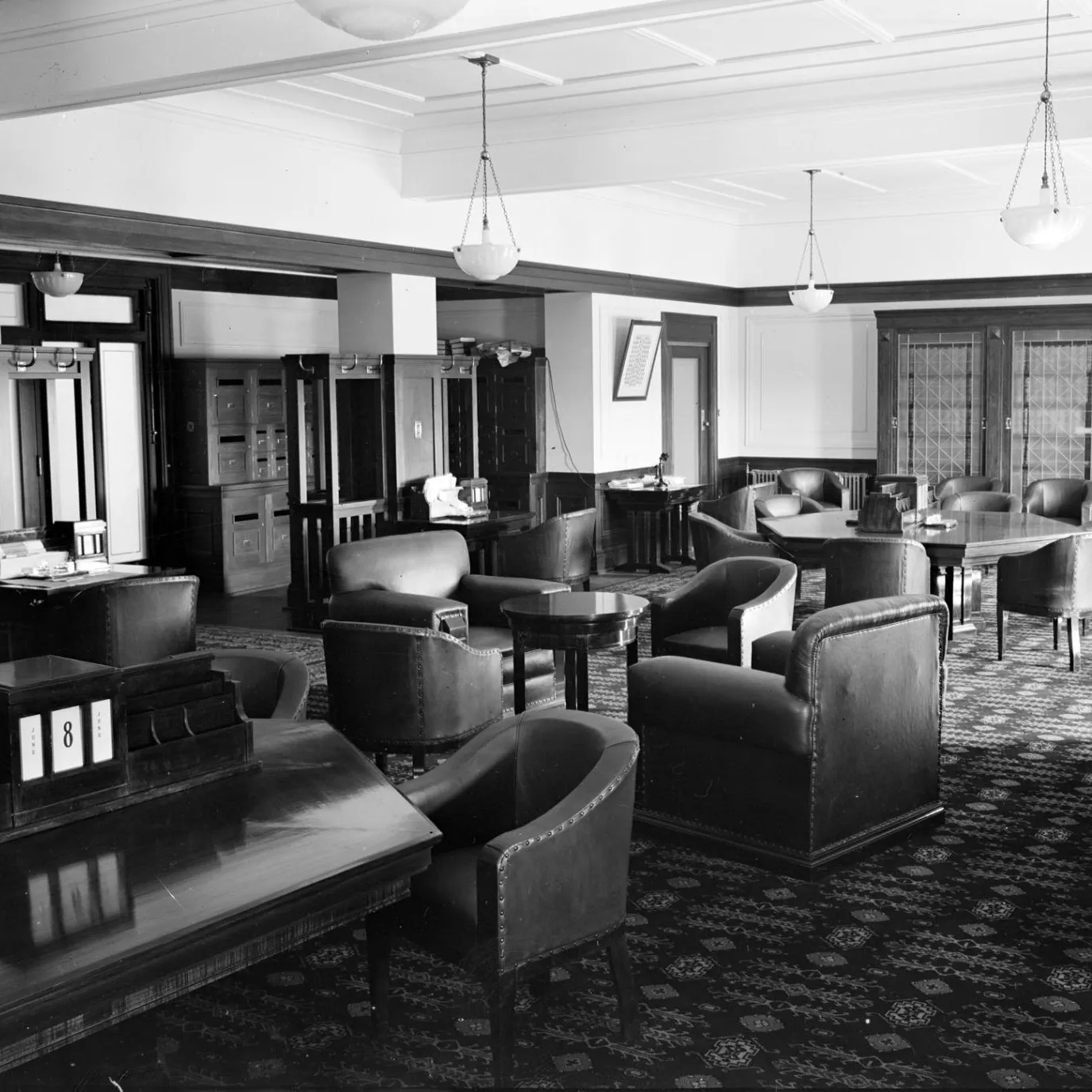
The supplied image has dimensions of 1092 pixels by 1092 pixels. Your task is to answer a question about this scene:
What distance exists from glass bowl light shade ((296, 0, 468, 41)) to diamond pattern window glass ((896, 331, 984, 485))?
10712 millimetres

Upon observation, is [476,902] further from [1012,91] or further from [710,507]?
[710,507]

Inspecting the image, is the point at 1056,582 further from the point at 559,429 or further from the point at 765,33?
the point at 559,429

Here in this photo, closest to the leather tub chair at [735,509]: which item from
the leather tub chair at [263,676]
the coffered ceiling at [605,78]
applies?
the coffered ceiling at [605,78]

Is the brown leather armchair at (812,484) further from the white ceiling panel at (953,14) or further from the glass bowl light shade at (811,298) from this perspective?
the white ceiling panel at (953,14)

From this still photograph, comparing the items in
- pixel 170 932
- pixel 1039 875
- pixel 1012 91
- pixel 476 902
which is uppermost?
pixel 1012 91

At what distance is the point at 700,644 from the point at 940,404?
750 centimetres

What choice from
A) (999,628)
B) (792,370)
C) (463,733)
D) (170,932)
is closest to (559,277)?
(792,370)

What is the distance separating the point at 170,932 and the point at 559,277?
9.16 m

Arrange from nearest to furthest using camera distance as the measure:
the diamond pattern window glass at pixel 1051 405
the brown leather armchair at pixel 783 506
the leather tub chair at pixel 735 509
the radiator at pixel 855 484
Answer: the leather tub chair at pixel 735 509 < the brown leather armchair at pixel 783 506 < the diamond pattern window glass at pixel 1051 405 < the radiator at pixel 855 484

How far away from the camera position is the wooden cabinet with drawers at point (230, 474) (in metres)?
10.9

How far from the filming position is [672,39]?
256 inches

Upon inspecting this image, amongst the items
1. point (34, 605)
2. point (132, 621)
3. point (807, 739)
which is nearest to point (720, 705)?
point (807, 739)

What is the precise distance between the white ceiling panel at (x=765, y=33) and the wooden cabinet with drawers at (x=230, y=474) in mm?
5475

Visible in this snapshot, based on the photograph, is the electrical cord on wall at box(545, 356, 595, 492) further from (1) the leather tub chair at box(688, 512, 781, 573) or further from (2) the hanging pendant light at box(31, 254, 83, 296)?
(2) the hanging pendant light at box(31, 254, 83, 296)
